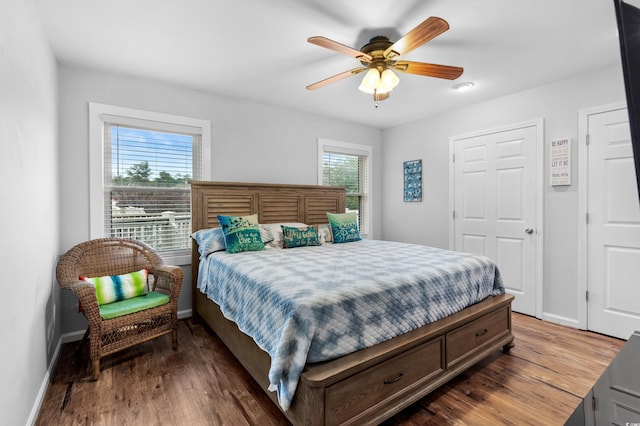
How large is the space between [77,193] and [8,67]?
65.1 inches

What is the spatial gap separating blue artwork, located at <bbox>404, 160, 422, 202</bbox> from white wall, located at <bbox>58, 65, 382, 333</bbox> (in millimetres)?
531

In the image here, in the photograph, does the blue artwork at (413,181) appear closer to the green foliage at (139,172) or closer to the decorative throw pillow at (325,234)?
the decorative throw pillow at (325,234)

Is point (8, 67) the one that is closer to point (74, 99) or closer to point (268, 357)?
point (74, 99)

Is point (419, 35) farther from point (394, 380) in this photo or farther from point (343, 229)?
point (343, 229)

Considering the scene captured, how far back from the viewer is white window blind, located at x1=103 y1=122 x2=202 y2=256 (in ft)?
9.91

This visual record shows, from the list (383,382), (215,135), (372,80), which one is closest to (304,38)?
(372,80)

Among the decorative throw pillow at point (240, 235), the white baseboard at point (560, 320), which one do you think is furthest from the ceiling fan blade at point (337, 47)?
the white baseboard at point (560, 320)

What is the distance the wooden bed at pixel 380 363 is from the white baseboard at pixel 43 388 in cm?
112

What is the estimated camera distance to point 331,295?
5.41ft

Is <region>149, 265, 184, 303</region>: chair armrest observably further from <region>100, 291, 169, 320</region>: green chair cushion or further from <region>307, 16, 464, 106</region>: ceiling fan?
<region>307, 16, 464, 106</region>: ceiling fan

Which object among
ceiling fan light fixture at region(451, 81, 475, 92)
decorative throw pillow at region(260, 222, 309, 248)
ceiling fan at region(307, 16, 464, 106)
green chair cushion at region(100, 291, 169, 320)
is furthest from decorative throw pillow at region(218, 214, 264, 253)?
ceiling fan light fixture at region(451, 81, 475, 92)

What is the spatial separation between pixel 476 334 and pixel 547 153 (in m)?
2.24

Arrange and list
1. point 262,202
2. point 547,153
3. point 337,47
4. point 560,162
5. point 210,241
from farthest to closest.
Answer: point 262,202
point 547,153
point 560,162
point 210,241
point 337,47

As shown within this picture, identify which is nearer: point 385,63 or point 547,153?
point 385,63
